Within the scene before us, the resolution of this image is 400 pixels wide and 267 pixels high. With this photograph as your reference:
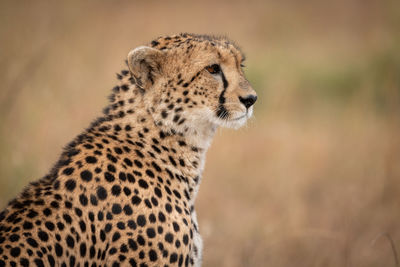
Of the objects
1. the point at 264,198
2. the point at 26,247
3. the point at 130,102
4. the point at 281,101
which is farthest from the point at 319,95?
the point at 26,247

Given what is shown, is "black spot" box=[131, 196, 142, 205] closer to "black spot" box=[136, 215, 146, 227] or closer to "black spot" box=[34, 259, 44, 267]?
"black spot" box=[136, 215, 146, 227]

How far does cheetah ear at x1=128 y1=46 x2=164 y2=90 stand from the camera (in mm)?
2932

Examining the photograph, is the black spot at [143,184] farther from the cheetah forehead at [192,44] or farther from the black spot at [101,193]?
the cheetah forehead at [192,44]

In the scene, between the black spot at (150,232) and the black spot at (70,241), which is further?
the black spot at (150,232)

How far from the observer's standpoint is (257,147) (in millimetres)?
7098

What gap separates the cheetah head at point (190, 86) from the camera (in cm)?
293

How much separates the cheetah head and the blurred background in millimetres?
209


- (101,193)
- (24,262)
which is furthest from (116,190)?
(24,262)

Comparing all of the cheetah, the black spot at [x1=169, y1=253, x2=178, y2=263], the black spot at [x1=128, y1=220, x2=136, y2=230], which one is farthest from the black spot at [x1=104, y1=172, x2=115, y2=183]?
the black spot at [x1=169, y1=253, x2=178, y2=263]

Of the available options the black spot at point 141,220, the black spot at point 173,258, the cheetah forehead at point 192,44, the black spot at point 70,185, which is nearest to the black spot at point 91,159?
the black spot at point 70,185

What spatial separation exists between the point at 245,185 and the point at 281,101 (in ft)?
5.11

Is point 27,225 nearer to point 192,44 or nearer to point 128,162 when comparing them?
point 128,162

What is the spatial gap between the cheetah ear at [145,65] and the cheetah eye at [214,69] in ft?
0.84

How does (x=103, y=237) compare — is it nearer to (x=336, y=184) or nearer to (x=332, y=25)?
(x=336, y=184)
